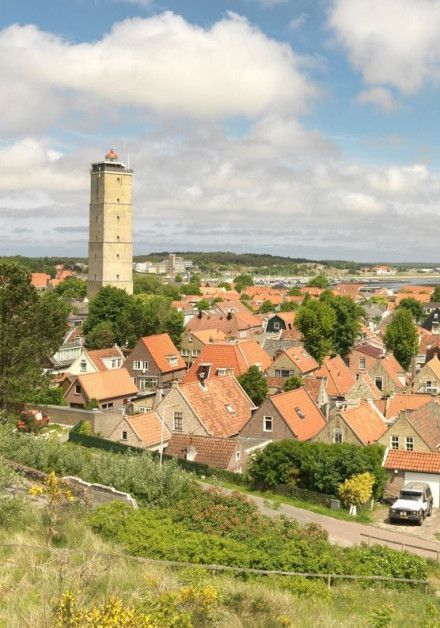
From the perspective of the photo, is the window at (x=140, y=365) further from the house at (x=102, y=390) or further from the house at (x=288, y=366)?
the house at (x=288, y=366)

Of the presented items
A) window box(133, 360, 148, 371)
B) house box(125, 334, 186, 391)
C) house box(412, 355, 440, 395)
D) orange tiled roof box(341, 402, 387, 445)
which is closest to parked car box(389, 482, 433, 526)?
orange tiled roof box(341, 402, 387, 445)

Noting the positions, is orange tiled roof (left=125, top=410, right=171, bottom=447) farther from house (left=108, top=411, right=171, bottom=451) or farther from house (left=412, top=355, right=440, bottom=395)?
house (left=412, top=355, right=440, bottom=395)

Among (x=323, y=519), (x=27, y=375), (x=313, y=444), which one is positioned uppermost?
(x=27, y=375)

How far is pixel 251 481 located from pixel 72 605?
2686cm

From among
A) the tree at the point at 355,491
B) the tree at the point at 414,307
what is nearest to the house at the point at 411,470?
the tree at the point at 355,491

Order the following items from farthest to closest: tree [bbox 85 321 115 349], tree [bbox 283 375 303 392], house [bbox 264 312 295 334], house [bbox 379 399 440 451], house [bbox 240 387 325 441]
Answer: house [bbox 264 312 295 334], tree [bbox 85 321 115 349], tree [bbox 283 375 303 392], house [bbox 240 387 325 441], house [bbox 379 399 440 451]

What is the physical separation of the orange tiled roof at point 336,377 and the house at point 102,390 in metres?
16.0

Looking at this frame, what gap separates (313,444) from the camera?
111 feet

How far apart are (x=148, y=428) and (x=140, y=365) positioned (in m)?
21.3

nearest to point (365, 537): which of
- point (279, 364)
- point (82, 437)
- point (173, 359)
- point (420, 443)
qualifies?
point (420, 443)

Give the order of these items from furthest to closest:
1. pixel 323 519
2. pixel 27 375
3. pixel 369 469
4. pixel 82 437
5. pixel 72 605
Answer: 1. pixel 82 437
2. pixel 27 375
3. pixel 369 469
4. pixel 323 519
5. pixel 72 605

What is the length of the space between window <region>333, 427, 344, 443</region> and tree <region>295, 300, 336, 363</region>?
29504mm

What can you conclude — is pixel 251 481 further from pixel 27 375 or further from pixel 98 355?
pixel 98 355

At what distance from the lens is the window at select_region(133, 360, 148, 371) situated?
6038 centimetres
